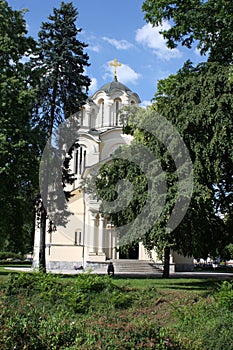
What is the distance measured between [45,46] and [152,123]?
10242 millimetres

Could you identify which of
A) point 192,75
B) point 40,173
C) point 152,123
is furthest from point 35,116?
point 192,75

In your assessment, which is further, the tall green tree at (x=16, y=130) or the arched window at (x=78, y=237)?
the arched window at (x=78, y=237)

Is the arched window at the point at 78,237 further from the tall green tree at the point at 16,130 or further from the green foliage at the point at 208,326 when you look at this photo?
the green foliage at the point at 208,326

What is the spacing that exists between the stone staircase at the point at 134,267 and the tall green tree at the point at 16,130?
11441mm

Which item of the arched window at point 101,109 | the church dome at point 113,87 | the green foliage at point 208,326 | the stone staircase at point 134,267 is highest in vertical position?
the church dome at point 113,87

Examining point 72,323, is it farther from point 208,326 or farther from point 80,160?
point 80,160

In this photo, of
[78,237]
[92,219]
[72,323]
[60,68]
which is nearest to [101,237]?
[92,219]

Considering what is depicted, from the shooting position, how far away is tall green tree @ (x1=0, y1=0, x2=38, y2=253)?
19203mm

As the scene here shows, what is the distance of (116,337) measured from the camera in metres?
6.01

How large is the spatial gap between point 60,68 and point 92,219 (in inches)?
509

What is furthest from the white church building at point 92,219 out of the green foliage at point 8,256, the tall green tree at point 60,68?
the green foliage at point 8,256

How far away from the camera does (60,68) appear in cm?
2508

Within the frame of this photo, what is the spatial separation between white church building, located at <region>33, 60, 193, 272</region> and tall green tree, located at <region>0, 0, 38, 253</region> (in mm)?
7071

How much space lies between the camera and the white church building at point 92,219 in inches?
1312
